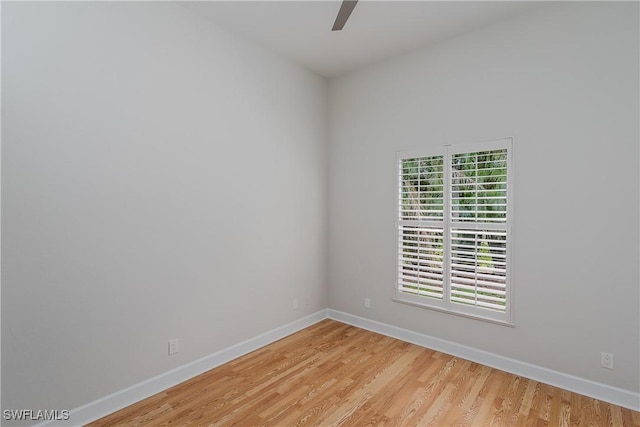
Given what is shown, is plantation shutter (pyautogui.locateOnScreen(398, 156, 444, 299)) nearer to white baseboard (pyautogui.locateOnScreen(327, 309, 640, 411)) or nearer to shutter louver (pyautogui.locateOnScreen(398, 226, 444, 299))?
shutter louver (pyautogui.locateOnScreen(398, 226, 444, 299))

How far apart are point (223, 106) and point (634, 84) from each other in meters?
3.11

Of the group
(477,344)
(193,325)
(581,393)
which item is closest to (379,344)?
(477,344)

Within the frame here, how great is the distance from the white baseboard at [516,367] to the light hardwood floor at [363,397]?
0.06 meters

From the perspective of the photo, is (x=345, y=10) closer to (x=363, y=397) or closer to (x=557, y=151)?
(x=557, y=151)

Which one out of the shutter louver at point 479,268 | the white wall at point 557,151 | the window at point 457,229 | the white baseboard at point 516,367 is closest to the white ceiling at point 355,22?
the white wall at point 557,151

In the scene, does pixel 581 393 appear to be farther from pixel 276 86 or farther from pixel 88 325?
pixel 276 86

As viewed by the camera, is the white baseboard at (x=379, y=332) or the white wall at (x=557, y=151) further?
the white wall at (x=557, y=151)

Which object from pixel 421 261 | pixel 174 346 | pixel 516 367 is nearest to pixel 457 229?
pixel 421 261

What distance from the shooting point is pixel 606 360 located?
7.70ft

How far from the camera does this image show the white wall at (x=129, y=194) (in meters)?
1.89

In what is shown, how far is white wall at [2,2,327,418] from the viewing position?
1.89 meters

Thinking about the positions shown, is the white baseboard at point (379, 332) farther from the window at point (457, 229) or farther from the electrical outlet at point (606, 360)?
the window at point (457, 229)

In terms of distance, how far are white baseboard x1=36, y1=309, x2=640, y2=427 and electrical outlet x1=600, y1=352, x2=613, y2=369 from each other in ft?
0.48

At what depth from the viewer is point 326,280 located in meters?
4.12
